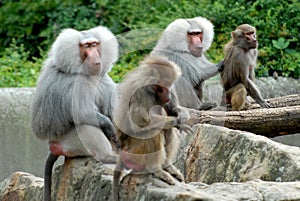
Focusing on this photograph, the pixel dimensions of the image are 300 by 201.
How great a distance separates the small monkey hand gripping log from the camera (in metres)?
6.92

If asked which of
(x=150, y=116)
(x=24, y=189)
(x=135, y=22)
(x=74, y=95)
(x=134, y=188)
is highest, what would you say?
(x=150, y=116)

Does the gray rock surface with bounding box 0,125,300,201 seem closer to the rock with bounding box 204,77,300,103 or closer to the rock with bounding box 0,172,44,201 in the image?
the rock with bounding box 0,172,44,201

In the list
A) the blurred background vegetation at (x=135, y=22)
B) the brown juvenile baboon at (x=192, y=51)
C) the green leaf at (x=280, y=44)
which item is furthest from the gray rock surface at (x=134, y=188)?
the green leaf at (x=280, y=44)

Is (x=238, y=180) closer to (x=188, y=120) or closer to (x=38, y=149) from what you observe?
(x=188, y=120)

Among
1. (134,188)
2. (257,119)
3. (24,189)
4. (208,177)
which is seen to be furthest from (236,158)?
(24,189)

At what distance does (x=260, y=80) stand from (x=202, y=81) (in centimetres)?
207

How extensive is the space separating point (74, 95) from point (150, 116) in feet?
5.48

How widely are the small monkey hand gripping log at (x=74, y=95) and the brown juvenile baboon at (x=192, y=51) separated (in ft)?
3.63

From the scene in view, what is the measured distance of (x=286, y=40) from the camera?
1095cm

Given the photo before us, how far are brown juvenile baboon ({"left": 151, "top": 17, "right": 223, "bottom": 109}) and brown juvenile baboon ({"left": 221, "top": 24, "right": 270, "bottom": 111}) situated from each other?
497 mm

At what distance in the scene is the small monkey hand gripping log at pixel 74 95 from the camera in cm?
692

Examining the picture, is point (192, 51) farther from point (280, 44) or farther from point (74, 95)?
point (280, 44)

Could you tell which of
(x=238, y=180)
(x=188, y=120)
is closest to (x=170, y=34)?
(x=238, y=180)

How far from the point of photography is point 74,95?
698 centimetres
